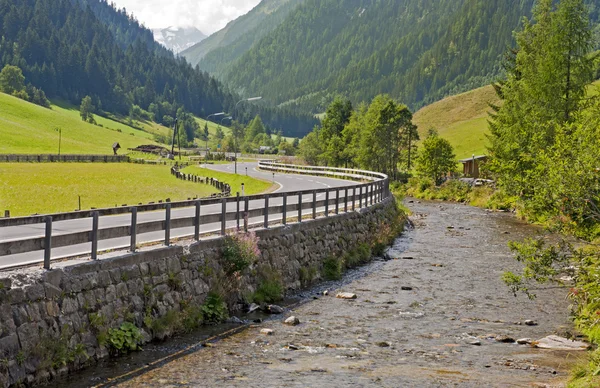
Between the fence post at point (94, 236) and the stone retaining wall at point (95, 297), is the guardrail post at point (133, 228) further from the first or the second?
the fence post at point (94, 236)

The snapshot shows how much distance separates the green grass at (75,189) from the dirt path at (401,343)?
20.2 metres

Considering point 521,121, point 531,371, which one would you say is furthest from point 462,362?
point 521,121

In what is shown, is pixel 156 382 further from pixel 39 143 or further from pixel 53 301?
pixel 39 143

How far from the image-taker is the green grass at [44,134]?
126m

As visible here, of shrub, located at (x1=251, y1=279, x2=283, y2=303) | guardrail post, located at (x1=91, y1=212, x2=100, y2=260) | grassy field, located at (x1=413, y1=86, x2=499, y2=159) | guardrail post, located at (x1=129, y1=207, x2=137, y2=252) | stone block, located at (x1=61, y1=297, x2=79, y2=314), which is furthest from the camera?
grassy field, located at (x1=413, y1=86, x2=499, y2=159)

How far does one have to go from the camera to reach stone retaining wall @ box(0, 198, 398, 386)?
11.3 metres

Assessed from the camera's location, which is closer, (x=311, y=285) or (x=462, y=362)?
(x=462, y=362)

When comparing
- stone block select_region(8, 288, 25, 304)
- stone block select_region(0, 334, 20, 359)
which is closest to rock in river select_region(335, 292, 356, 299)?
stone block select_region(8, 288, 25, 304)

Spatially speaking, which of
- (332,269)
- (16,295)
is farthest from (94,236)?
(332,269)

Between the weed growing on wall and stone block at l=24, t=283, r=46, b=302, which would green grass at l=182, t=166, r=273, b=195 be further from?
stone block at l=24, t=283, r=46, b=302

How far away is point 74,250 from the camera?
14.4m

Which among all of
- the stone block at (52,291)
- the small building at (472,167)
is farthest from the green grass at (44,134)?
the stone block at (52,291)

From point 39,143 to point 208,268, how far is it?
122 meters

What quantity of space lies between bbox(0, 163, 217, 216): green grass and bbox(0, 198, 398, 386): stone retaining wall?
64.1 feet
